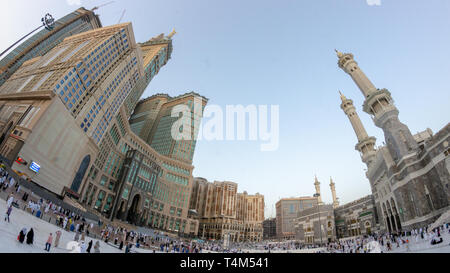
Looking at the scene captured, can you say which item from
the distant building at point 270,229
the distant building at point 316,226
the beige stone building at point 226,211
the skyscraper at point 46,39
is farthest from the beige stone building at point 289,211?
the skyscraper at point 46,39

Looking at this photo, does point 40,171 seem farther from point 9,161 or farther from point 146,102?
point 146,102

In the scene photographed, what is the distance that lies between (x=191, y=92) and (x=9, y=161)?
112354 millimetres

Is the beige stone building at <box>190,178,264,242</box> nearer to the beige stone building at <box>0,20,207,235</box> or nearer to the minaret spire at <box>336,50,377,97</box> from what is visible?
the beige stone building at <box>0,20,207,235</box>

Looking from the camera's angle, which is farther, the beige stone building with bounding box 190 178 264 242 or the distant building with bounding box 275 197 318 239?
the beige stone building with bounding box 190 178 264 242

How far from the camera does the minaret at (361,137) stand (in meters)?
61.7

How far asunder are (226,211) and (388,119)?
4019 inches

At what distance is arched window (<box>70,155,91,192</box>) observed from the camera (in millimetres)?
51206

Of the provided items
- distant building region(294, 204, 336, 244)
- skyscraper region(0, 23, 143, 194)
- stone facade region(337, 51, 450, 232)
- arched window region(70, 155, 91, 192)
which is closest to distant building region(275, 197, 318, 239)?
distant building region(294, 204, 336, 244)

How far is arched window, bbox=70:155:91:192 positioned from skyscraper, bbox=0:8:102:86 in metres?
53.6

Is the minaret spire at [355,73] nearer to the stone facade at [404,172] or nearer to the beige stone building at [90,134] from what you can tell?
the stone facade at [404,172]

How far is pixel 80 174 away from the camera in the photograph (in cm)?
5284

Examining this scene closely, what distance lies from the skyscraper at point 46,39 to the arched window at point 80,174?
5365cm

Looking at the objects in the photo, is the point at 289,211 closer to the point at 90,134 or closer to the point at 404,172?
the point at 404,172

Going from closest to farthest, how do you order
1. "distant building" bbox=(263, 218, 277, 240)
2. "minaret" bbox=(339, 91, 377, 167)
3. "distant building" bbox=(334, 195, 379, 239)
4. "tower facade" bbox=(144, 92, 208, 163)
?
"distant building" bbox=(334, 195, 379, 239), "minaret" bbox=(339, 91, 377, 167), "tower facade" bbox=(144, 92, 208, 163), "distant building" bbox=(263, 218, 277, 240)
